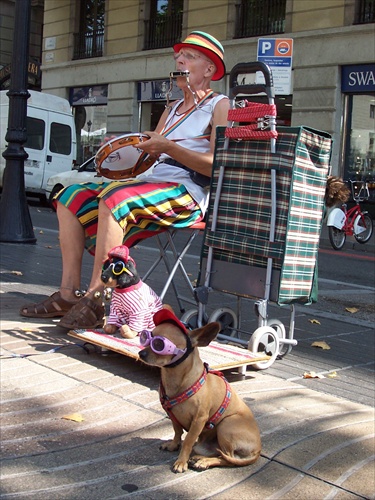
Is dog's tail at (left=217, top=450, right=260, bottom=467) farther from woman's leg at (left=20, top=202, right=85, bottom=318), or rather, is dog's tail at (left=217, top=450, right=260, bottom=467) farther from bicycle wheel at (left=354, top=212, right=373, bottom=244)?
bicycle wheel at (left=354, top=212, right=373, bottom=244)

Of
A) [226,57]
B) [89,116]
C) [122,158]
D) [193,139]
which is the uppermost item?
[226,57]

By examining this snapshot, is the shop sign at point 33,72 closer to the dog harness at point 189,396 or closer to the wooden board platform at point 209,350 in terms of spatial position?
the wooden board platform at point 209,350

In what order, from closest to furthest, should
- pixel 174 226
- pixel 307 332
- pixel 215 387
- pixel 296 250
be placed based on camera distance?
1. pixel 215 387
2. pixel 296 250
3. pixel 174 226
4. pixel 307 332

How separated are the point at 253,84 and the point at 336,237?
438 inches

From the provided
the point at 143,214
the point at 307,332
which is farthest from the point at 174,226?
the point at 307,332

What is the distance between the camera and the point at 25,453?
274 cm

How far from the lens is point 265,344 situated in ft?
13.3

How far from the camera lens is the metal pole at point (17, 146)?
357 inches

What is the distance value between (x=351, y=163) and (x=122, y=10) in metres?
10.9

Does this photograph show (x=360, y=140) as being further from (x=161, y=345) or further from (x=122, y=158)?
(x=161, y=345)

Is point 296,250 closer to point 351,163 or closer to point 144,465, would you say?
point 144,465

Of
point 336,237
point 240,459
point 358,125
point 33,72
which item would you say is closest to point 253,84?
point 240,459

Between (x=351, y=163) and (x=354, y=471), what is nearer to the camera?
(x=354, y=471)

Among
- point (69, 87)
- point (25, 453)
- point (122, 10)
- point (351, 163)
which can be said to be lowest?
point (25, 453)
